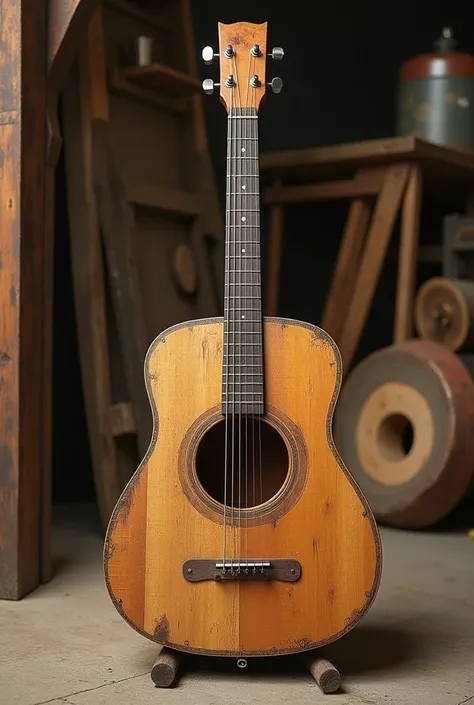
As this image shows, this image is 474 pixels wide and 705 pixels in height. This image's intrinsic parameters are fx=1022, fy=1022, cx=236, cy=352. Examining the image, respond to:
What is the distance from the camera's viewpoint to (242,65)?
2.22 m

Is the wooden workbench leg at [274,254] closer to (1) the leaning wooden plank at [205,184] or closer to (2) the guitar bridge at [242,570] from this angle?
(1) the leaning wooden plank at [205,184]

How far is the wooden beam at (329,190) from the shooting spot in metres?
4.12

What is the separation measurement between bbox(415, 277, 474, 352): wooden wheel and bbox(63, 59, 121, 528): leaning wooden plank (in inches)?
52.7

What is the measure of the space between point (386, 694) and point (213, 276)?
218 cm

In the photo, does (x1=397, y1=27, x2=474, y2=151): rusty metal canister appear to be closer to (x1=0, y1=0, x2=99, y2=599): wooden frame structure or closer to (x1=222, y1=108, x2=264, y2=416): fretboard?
(x1=0, y1=0, x2=99, y2=599): wooden frame structure

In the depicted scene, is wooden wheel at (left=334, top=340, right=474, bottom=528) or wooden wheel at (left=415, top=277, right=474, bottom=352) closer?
wooden wheel at (left=334, top=340, right=474, bottom=528)

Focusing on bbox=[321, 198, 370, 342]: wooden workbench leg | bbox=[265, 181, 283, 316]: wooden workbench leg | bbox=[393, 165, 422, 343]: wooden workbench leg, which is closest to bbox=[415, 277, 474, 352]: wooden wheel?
bbox=[393, 165, 422, 343]: wooden workbench leg

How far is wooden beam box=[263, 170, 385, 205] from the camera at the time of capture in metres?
4.12

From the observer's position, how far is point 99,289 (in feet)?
11.1

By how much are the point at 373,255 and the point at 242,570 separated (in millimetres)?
2290

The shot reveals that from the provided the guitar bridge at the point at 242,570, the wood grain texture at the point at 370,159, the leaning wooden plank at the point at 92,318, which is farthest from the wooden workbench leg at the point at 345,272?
the guitar bridge at the point at 242,570

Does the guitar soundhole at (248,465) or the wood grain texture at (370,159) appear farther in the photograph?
the wood grain texture at (370,159)

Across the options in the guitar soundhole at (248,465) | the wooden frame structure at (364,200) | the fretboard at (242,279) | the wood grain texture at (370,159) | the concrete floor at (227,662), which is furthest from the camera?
the wooden frame structure at (364,200)

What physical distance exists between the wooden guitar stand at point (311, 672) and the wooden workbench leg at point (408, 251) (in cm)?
212
